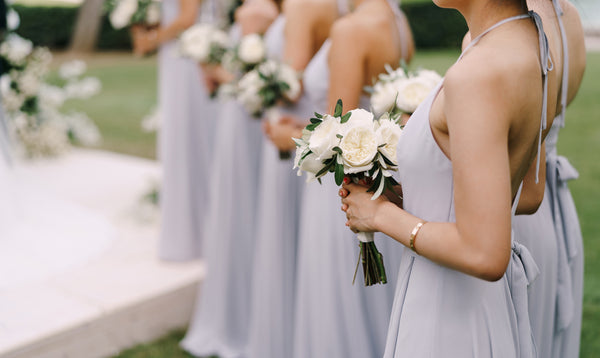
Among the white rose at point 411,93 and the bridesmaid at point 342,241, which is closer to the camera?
the white rose at point 411,93

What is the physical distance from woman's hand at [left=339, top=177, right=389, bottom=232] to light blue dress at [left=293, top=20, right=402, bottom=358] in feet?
2.71

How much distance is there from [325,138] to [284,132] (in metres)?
1.41

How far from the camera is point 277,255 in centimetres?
356

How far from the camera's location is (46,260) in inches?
188

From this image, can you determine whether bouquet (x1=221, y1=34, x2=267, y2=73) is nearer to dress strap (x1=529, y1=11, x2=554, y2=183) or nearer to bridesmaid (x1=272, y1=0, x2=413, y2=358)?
bridesmaid (x1=272, y1=0, x2=413, y2=358)

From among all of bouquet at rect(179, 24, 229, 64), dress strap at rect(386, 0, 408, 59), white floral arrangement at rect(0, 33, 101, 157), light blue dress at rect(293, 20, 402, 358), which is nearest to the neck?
dress strap at rect(386, 0, 408, 59)

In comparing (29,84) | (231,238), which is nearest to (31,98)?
(29,84)

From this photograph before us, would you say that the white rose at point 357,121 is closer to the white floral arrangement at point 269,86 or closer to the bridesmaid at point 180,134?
the white floral arrangement at point 269,86

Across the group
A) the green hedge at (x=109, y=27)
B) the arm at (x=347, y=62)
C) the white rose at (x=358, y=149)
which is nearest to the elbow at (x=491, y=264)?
the white rose at (x=358, y=149)

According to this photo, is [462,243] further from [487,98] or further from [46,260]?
[46,260]

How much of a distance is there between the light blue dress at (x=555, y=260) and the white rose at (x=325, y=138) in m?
0.81

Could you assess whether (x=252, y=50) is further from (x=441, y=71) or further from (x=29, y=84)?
(x=441, y=71)

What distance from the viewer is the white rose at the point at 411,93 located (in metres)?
2.35

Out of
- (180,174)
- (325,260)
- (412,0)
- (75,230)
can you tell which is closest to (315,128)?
(325,260)
